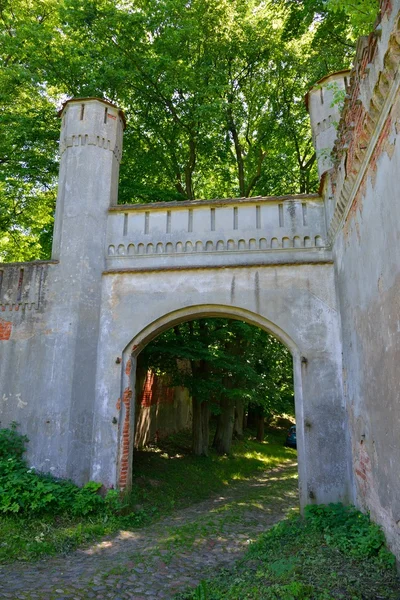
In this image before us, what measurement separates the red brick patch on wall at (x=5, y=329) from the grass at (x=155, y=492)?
11.0ft

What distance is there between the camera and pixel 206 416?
13.7 m

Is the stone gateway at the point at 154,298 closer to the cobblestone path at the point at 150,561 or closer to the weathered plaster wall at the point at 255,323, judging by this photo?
the weathered plaster wall at the point at 255,323

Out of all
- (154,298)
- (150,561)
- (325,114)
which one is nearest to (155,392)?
(154,298)

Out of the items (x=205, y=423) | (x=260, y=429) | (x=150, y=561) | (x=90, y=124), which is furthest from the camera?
(x=260, y=429)

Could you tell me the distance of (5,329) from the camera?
28.9 ft

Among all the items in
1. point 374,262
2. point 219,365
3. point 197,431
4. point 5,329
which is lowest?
point 197,431

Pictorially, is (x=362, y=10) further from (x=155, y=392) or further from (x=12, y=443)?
(x=155, y=392)

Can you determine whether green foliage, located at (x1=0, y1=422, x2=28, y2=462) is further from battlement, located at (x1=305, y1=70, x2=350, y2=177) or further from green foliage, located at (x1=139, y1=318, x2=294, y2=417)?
battlement, located at (x1=305, y1=70, x2=350, y2=177)

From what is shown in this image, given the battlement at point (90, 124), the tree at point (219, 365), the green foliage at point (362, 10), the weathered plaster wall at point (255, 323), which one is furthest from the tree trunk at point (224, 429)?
the green foliage at point (362, 10)

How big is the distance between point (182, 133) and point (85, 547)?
11519 millimetres

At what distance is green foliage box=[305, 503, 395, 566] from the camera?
197 inches

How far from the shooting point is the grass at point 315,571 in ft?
13.8

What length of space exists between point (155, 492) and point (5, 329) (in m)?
4.72

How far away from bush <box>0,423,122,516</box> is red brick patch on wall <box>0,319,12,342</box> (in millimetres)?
1790
